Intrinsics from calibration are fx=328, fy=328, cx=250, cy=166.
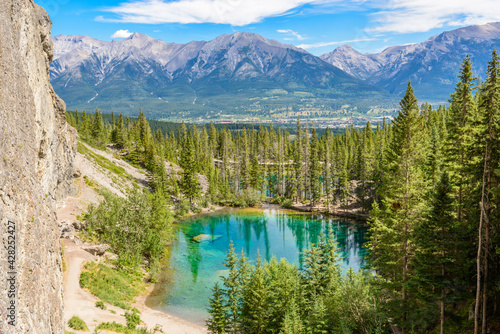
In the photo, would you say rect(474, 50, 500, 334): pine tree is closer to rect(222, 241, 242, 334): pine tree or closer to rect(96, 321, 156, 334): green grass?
rect(222, 241, 242, 334): pine tree

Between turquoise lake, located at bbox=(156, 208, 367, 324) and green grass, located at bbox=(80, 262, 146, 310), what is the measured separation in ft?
11.7

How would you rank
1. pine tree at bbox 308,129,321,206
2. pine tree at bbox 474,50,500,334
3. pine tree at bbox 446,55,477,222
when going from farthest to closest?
1. pine tree at bbox 308,129,321,206
2. pine tree at bbox 446,55,477,222
3. pine tree at bbox 474,50,500,334

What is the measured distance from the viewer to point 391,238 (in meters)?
27.3

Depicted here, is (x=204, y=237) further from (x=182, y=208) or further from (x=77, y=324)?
(x=77, y=324)

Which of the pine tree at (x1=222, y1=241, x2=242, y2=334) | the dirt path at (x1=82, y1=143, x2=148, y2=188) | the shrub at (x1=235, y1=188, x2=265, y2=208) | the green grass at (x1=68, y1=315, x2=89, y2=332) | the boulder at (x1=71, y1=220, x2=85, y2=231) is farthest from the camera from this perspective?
the shrub at (x1=235, y1=188, x2=265, y2=208)

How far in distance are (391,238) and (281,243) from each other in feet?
113

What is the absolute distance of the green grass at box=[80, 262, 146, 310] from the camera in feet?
99.9

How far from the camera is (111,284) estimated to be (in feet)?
110

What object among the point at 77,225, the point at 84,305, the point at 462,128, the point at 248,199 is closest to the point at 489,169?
the point at 462,128

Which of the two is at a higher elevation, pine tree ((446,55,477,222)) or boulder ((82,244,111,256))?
pine tree ((446,55,477,222))

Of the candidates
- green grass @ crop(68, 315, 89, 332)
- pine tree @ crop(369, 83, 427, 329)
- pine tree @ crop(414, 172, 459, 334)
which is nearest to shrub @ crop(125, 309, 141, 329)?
green grass @ crop(68, 315, 89, 332)

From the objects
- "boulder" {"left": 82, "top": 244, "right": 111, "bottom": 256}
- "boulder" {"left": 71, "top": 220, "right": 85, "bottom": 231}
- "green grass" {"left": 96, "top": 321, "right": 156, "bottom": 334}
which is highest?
"boulder" {"left": 71, "top": 220, "right": 85, "bottom": 231}

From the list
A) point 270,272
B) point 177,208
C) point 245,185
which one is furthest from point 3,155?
point 245,185

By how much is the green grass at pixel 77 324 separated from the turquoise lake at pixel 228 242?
12.7m
